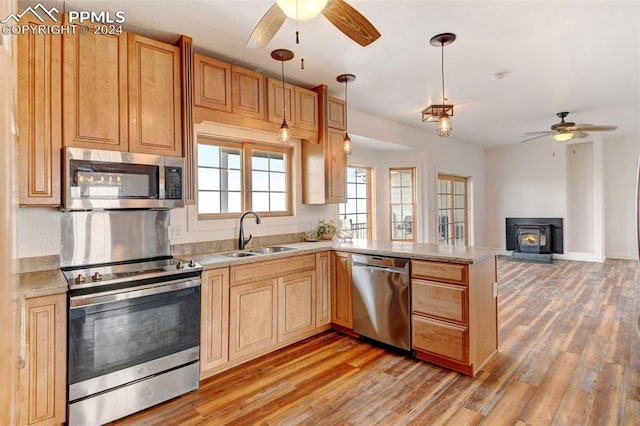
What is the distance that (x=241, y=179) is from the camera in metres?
3.57

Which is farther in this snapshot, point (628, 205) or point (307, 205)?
point (628, 205)

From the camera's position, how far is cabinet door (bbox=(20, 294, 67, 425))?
180 cm

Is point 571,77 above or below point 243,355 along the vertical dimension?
above

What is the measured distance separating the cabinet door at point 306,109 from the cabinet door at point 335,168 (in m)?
0.25

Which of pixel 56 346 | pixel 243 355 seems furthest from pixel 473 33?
pixel 56 346

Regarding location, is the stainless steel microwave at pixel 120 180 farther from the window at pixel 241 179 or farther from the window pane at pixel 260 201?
the window pane at pixel 260 201

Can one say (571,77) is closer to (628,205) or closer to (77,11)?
(77,11)

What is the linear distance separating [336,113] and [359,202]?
2.10 meters

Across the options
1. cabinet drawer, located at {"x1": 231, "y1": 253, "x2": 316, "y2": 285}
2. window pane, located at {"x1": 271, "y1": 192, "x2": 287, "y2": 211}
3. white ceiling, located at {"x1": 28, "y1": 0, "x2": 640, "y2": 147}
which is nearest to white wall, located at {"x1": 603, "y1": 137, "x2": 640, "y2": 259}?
white ceiling, located at {"x1": 28, "y1": 0, "x2": 640, "y2": 147}

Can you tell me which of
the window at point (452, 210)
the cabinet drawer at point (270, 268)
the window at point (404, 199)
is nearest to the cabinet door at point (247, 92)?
the cabinet drawer at point (270, 268)

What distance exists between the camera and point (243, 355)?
276 cm

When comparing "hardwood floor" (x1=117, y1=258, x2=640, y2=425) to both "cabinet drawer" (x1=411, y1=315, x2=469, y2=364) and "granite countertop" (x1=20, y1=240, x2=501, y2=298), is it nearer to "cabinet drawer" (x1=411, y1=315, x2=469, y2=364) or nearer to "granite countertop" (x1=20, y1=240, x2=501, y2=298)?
"cabinet drawer" (x1=411, y1=315, x2=469, y2=364)

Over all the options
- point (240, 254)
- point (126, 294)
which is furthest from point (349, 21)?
point (240, 254)

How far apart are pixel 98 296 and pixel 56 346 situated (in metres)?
0.32
